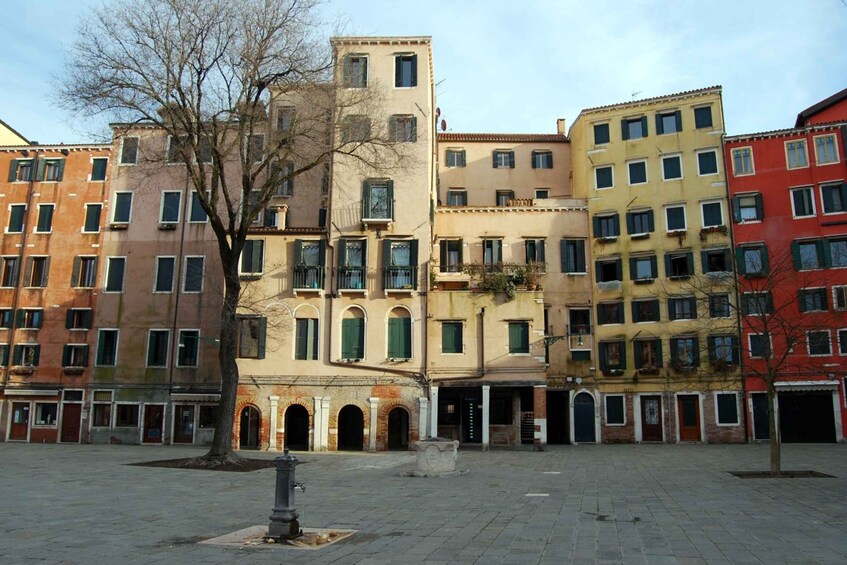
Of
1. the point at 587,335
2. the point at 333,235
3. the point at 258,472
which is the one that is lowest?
the point at 258,472

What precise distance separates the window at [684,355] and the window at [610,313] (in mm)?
3365

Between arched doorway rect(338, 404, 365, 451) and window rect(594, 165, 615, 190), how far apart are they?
2025 centimetres

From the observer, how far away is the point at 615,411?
3912 cm

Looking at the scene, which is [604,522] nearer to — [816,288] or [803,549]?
[803,549]

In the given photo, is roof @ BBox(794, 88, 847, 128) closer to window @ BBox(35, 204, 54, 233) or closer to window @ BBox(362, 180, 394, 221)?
window @ BBox(362, 180, 394, 221)

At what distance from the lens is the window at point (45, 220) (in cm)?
4116

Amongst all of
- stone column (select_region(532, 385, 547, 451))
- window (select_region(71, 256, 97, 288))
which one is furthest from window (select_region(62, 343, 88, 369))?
stone column (select_region(532, 385, 547, 451))

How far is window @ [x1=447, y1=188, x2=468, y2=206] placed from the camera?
44.5 metres

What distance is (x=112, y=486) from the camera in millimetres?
17031

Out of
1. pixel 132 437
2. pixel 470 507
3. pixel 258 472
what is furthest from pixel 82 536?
pixel 132 437

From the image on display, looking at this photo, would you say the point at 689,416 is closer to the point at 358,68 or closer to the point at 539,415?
the point at 539,415

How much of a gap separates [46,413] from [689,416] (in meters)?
36.7

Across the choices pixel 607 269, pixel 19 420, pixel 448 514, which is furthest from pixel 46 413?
pixel 448 514

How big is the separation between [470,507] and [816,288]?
1211 inches
